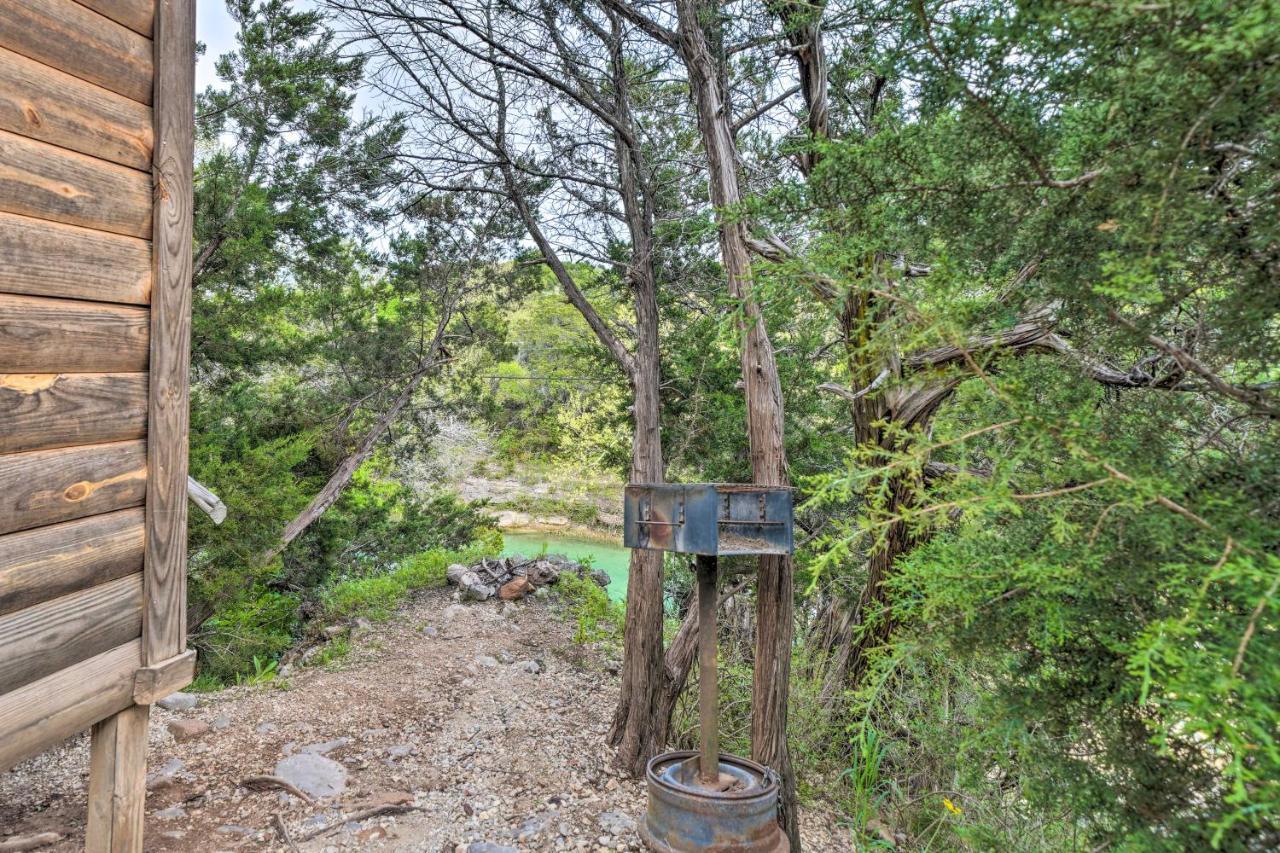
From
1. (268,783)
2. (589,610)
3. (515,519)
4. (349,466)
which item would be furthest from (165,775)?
(515,519)

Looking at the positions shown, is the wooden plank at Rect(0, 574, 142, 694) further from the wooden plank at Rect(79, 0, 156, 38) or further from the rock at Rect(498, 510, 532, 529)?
the rock at Rect(498, 510, 532, 529)

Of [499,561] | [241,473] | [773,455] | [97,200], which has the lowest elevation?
[499,561]

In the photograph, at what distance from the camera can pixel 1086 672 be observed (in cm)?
127

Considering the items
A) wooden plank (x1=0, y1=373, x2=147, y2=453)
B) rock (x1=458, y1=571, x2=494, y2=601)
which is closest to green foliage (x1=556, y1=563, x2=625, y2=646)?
rock (x1=458, y1=571, x2=494, y2=601)

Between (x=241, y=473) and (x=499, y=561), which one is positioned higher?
(x=241, y=473)

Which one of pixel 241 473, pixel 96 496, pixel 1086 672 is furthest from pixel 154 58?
pixel 241 473

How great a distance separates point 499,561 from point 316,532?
2249mm

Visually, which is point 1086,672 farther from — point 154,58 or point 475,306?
point 475,306

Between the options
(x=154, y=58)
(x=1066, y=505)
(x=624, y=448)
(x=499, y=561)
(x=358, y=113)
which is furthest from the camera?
(x=499, y=561)

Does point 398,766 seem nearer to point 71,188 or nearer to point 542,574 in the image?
point 71,188

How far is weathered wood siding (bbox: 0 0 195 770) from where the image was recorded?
1440 millimetres

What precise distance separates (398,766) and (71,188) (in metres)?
3.34

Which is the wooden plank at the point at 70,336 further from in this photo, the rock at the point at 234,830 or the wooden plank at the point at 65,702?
the rock at the point at 234,830

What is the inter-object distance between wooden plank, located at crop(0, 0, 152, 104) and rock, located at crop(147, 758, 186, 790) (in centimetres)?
322
